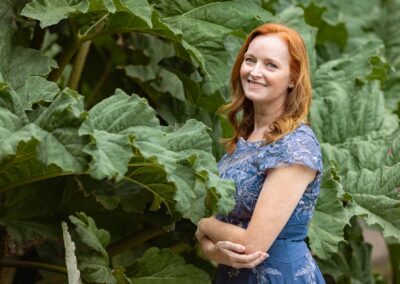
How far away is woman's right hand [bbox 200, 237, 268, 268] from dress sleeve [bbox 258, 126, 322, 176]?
160mm

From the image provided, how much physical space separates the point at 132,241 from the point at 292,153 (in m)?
0.82

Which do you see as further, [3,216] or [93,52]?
[93,52]

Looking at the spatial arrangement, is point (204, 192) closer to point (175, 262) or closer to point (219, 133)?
point (175, 262)

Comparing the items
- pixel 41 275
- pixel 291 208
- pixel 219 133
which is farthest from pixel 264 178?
pixel 41 275

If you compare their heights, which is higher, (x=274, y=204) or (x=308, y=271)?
(x=274, y=204)

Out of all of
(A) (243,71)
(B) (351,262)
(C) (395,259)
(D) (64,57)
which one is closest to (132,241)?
(D) (64,57)

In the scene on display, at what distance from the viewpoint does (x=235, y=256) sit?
178 centimetres

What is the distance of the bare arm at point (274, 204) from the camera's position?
1.74 meters

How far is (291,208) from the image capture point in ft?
5.77

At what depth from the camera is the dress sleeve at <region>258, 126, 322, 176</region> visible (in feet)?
5.76

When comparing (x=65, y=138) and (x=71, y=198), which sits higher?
(x=65, y=138)

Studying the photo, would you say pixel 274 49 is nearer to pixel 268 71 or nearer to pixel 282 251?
pixel 268 71

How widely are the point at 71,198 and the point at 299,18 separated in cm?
91

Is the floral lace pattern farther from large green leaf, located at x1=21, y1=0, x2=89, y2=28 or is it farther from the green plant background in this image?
large green leaf, located at x1=21, y1=0, x2=89, y2=28
